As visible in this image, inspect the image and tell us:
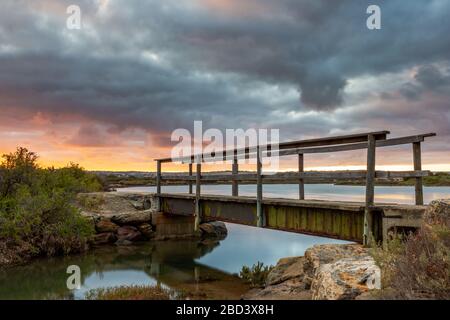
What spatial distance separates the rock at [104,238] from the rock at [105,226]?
0.76 feet

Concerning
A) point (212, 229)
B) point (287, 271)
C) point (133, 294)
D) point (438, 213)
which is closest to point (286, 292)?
point (287, 271)

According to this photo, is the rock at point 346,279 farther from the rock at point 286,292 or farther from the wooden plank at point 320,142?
the wooden plank at point 320,142

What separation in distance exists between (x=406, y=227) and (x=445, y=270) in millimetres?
3870

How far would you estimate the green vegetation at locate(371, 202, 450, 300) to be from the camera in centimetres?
480

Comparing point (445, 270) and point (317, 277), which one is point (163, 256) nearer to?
point (317, 277)

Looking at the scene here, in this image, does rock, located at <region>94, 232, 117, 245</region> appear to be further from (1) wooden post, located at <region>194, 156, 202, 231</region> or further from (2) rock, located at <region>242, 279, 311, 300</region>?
(2) rock, located at <region>242, 279, 311, 300</region>

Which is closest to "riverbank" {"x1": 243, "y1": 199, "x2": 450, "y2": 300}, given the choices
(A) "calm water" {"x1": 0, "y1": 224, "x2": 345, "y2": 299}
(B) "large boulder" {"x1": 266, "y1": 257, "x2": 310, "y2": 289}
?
(B) "large boulder" {"x1": 266, "y1": 257, "x2": 310, "y2": 289}

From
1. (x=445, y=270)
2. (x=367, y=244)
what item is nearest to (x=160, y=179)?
(x=367, y=244)

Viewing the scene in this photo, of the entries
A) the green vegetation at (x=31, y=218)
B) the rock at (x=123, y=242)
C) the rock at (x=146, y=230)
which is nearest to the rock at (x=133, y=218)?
the rock at (x=146, y=230)

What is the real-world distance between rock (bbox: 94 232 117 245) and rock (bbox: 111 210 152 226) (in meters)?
0.79

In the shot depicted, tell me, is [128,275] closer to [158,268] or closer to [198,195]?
[158,268]
